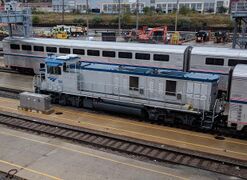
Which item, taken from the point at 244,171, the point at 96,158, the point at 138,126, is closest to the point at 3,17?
the point at 138,126

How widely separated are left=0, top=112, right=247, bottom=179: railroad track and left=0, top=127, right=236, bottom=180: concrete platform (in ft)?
1.94

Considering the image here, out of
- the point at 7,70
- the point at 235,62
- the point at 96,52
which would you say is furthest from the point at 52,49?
the point at 235,62

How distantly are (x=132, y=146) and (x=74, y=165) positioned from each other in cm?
348

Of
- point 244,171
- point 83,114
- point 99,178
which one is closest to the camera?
point 99,178

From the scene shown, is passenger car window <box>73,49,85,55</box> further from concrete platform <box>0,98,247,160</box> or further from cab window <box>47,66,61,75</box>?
concrete platform <box>0,98,247,160</box>

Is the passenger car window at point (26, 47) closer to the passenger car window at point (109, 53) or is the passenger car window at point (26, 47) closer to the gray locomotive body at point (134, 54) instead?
the gray locomotive body at point (134, 54)

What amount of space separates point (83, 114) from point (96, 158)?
6897mm

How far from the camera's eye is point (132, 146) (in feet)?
52.2

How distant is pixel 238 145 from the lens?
16203 millimetres

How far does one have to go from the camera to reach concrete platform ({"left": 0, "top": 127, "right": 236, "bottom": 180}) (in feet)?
42.4

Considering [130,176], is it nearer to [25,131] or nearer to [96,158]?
[96,158]

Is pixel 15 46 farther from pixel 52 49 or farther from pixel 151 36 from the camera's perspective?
pixel 151 36

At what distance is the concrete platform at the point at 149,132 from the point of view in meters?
15.8

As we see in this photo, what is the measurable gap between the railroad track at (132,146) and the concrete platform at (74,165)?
0.59 metres
